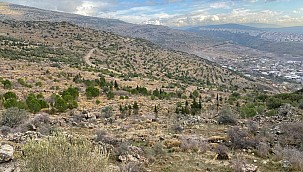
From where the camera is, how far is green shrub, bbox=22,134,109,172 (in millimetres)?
7738

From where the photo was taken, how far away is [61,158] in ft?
25.6

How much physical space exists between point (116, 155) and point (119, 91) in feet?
86.2

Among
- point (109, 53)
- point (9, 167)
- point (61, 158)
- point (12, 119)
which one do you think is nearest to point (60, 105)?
point (12, 119)

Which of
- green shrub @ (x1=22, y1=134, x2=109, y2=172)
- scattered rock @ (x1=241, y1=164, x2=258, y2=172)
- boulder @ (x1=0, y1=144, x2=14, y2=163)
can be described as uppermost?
green shrub @ (x1=22, y1=134, x2=109, y2=172)

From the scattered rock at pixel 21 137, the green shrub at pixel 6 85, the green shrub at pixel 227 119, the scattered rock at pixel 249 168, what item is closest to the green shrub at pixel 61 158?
the scattered rock at pixel 21 137

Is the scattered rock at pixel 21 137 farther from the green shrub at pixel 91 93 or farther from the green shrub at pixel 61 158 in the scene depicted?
the green shrub at pixel 91 93

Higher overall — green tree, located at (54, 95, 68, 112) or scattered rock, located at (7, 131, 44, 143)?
scattered rock, located at (7, 131, 44, 143)

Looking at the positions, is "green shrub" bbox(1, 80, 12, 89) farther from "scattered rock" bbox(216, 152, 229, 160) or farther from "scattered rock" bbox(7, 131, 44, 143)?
"scattered rock" bbox(216, 152, 229, 160)

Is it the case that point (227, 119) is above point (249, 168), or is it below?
below

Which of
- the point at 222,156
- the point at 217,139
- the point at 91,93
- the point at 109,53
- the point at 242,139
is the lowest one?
the point at 91,93

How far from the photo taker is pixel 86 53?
85.8m

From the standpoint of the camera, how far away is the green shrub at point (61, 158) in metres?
7.74

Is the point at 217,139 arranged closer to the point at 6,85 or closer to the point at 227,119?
the point at 227,119

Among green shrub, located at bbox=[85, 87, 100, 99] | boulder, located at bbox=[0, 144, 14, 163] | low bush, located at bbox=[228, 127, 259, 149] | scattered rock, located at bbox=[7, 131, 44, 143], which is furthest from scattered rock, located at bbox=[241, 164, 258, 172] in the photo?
green shrub, located at bbox=[85, 87, 100, 99]
